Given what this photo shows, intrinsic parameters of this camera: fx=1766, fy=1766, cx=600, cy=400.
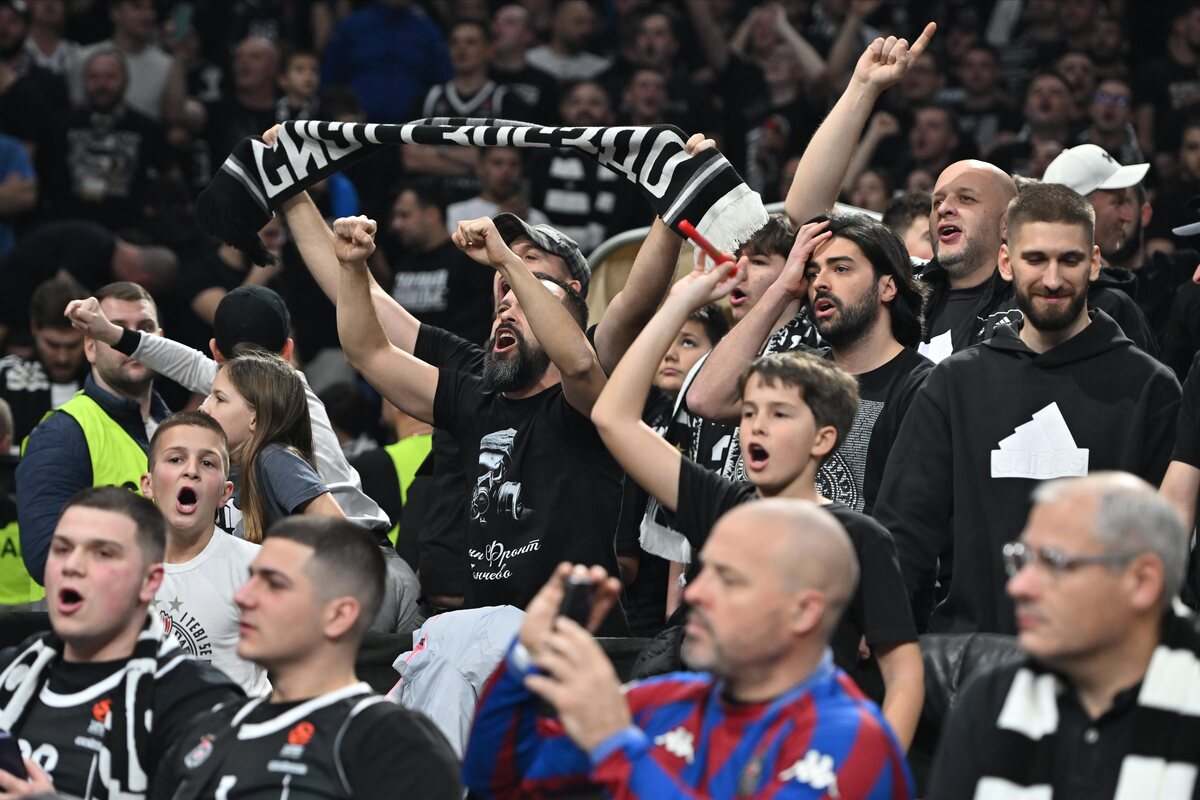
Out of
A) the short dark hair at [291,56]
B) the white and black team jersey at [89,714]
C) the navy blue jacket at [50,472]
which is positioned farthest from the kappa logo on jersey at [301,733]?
the short dark hair at [291,56]

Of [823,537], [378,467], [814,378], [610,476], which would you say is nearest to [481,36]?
[378,467]

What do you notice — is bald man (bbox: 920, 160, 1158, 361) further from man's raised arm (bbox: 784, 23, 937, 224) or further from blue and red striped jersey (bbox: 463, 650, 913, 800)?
blue and red striped jersey (bbox: 463, 650, 913, 800)

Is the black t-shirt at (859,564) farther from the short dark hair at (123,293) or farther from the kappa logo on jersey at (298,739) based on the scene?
the short dark hair at (123,293)

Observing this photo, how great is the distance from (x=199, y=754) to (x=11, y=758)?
411mm

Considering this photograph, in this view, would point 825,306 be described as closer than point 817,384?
No

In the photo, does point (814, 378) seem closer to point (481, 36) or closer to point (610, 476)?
point (610, 476)

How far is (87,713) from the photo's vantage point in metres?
4.03

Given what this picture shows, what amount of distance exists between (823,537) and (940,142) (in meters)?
6.76

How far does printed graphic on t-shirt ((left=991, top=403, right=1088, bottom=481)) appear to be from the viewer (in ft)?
15.7

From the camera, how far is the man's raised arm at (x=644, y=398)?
13.4 ft

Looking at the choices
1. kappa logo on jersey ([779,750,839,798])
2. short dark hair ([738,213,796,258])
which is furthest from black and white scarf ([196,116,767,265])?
kappa logo on jersey ([779,750,839,798])

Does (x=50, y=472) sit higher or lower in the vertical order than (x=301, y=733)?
higher

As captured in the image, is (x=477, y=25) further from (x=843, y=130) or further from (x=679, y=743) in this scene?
(x=679, y=743)

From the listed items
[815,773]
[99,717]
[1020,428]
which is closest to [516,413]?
[1020,428]
